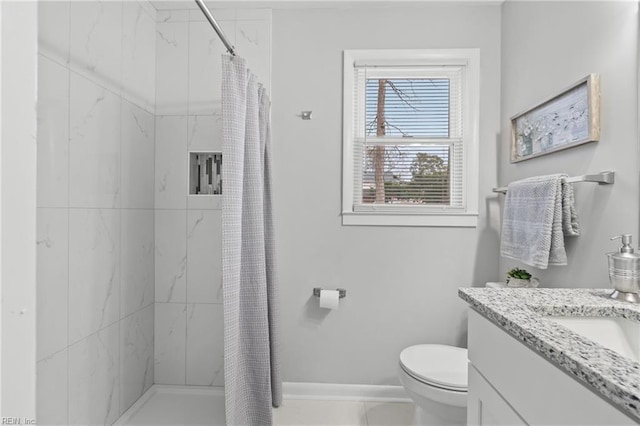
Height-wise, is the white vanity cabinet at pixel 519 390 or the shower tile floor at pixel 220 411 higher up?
the white vanity cabinet at pixel 519 390

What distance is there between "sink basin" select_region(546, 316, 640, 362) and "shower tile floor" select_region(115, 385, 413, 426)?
1.26 meters

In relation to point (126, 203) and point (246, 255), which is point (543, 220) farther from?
point (126, 203)

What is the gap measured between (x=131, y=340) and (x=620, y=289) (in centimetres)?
221

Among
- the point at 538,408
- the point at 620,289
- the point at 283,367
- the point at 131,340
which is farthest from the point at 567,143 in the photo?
the point at 131,340

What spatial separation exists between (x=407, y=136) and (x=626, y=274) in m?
1.36

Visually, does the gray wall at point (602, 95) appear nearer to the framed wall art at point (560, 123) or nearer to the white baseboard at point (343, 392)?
the framed wall art at point (560, 123)

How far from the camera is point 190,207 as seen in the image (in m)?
2.10

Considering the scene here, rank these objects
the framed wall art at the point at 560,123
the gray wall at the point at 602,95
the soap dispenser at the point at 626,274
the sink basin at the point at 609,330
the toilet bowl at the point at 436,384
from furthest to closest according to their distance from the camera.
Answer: the toilet bowl at the point at 436,384
the framed wall art at the point at 560,123
the gray wall at the point at 602,95
the soap dispenser at the point at 626,274
the sink basin at the point at 609,330

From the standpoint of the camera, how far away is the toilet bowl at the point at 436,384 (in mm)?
1402

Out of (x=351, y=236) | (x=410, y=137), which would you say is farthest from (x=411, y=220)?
(x=410, y=137)

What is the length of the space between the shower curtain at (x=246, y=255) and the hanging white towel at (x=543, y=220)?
1.25 meters
